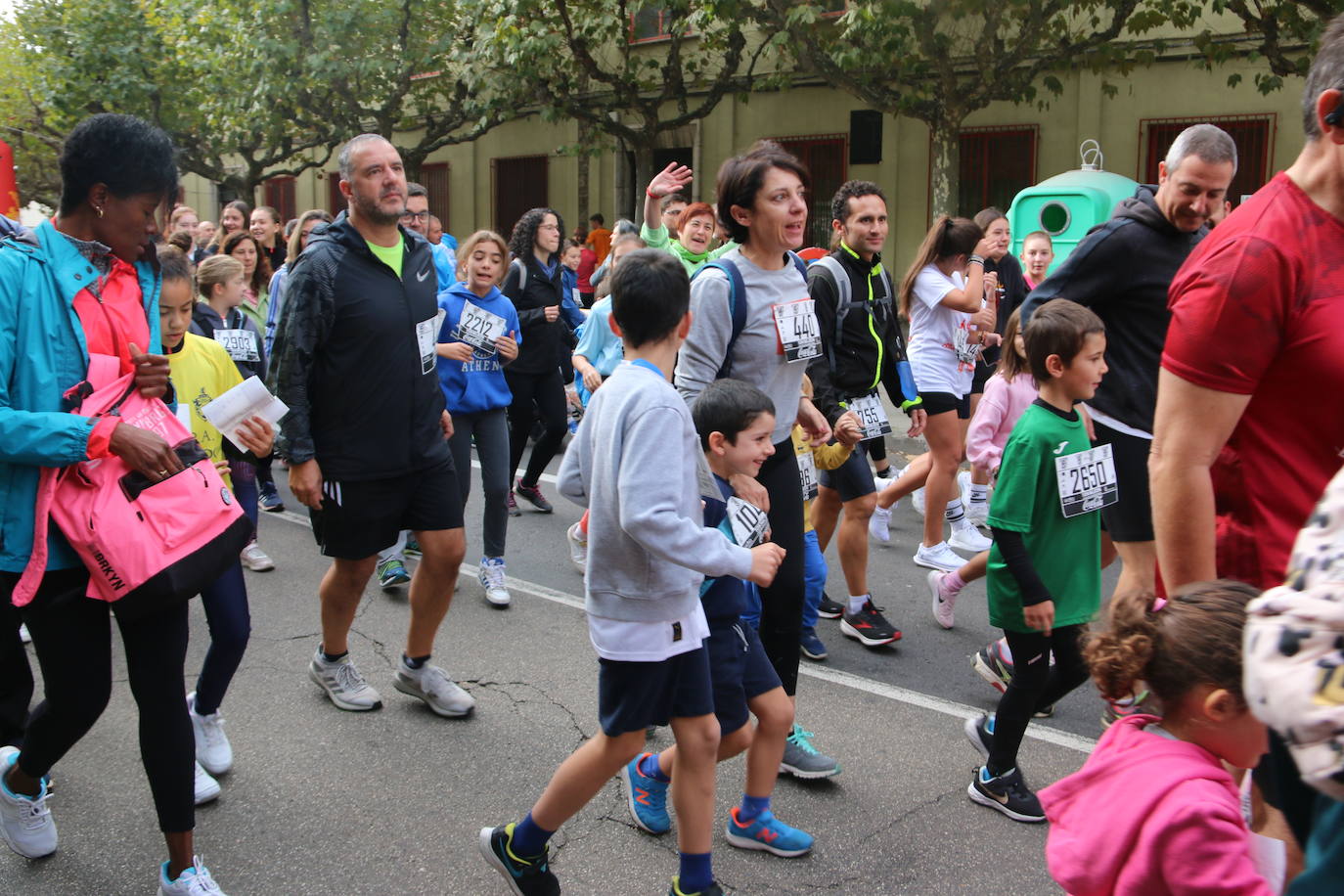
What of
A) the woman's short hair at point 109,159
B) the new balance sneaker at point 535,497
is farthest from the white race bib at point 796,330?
the new balance sneaker at point 535,497

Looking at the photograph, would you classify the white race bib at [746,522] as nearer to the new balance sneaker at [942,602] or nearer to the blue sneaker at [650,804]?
the blue sneaker at [650,804]

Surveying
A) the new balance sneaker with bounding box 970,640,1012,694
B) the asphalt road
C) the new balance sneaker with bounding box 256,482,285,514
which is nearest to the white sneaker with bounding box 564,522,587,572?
the asphalt road

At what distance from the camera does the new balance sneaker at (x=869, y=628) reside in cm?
525

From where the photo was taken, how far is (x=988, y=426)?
5.94 m

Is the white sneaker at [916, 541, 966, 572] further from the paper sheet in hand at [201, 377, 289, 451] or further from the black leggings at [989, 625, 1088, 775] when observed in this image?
the paper sheet in hand at [201, 377, 289, 451]

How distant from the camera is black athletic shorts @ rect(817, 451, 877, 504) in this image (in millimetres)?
5258

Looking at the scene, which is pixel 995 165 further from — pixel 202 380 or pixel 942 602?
pixel 202 380

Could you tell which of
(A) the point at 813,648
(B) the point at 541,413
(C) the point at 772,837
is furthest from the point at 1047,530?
(B) the point at 541,413

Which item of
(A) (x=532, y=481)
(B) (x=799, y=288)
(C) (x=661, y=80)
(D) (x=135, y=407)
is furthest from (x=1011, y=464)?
(C) (x=661, y=80)

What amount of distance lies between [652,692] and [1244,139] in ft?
49.0

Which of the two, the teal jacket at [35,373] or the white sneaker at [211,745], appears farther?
the white sneaker at [211,745]

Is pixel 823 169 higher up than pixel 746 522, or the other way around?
pixel 823 169

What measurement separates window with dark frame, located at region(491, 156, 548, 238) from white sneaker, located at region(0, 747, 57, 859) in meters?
21.3

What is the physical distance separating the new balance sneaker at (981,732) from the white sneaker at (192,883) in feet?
7.48
